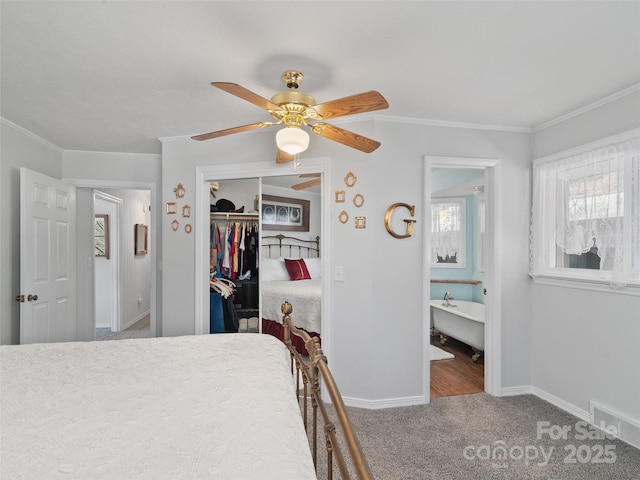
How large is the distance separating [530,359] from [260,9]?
3.38 metres

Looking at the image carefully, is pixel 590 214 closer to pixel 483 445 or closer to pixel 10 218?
pixel 483 445

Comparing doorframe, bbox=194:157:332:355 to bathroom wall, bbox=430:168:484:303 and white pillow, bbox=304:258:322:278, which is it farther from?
bathroom wall, bbox=430:168:484:303

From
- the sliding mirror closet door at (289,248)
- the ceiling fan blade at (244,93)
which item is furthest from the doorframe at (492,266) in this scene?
the ceiling fan blade at (244,93)

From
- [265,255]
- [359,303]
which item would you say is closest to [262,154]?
[265,255]

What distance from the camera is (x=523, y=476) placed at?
1.94 m

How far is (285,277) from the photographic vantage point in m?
3.16

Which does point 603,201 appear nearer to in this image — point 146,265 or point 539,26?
point 539,26

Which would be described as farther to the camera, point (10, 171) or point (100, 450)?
point (10, 171)

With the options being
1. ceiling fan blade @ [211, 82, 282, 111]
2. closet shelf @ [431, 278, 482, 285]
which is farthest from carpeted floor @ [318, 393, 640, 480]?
closet shelf @ [431, 278, 482, 285]

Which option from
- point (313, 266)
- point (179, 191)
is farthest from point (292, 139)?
point (179, 191)

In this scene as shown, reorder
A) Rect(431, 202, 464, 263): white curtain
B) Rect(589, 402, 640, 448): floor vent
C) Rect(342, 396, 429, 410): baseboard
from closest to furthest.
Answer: Rect(589, 402, 640, 448): floor vent < Rect(342, 396, 429, 410): baseboard < Rect(431, 202, 464, 263): white curtain

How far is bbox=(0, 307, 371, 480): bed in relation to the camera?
82cm

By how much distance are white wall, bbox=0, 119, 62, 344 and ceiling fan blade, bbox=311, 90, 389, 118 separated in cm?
283

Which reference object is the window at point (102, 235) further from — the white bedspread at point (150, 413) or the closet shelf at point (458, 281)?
the closet shelf at point (458, 281)
